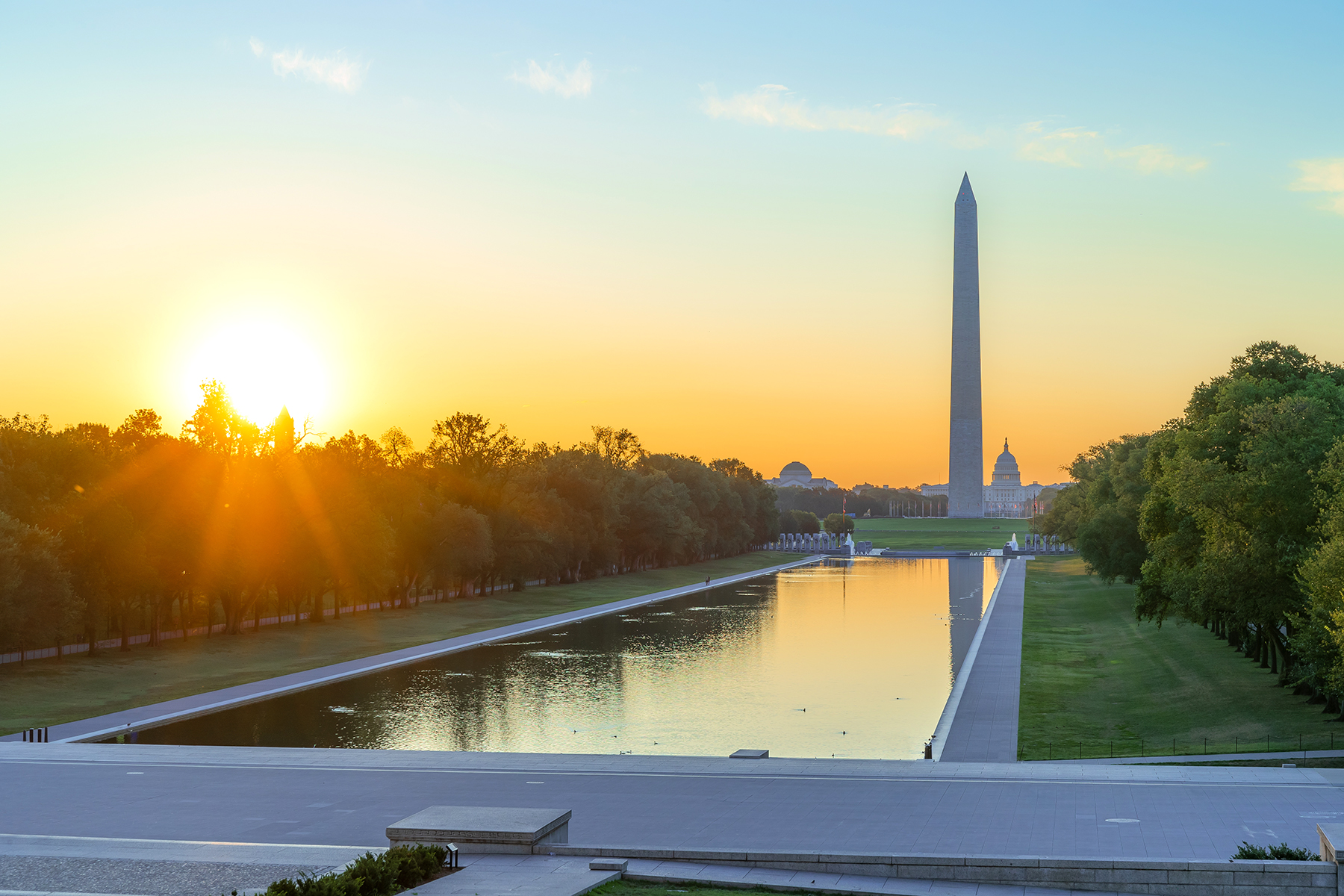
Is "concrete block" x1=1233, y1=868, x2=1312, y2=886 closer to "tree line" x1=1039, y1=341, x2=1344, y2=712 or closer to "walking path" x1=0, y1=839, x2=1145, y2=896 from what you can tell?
"walking path" x1=0, y1=839, x2=1145, y2=896

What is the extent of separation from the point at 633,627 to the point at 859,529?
138559 mm

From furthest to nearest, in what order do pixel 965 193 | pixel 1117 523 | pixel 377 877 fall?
pixel 965 193
pixel 1117 523
pixel 377 877

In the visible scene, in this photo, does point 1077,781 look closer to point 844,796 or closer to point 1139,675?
point 844,796

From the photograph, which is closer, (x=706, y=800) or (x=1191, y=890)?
(x=1191, y=890)

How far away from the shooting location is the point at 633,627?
5747 centimetres

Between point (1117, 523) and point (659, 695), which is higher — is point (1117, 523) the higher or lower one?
the higher one

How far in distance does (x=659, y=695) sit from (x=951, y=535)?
12123 centimetres

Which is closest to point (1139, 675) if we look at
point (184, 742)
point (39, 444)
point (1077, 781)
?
point (1077, 781)

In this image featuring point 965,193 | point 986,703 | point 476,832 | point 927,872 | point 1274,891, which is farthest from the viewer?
point 965,193

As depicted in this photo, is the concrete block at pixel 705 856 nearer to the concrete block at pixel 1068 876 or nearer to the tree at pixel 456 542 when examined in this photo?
the concrete block at pixel 1068 876

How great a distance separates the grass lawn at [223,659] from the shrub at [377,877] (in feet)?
73.2

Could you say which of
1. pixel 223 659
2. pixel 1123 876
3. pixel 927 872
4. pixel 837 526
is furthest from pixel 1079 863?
pixel 837 526

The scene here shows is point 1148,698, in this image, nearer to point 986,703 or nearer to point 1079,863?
point 986,703

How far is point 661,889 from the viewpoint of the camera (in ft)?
43.6
